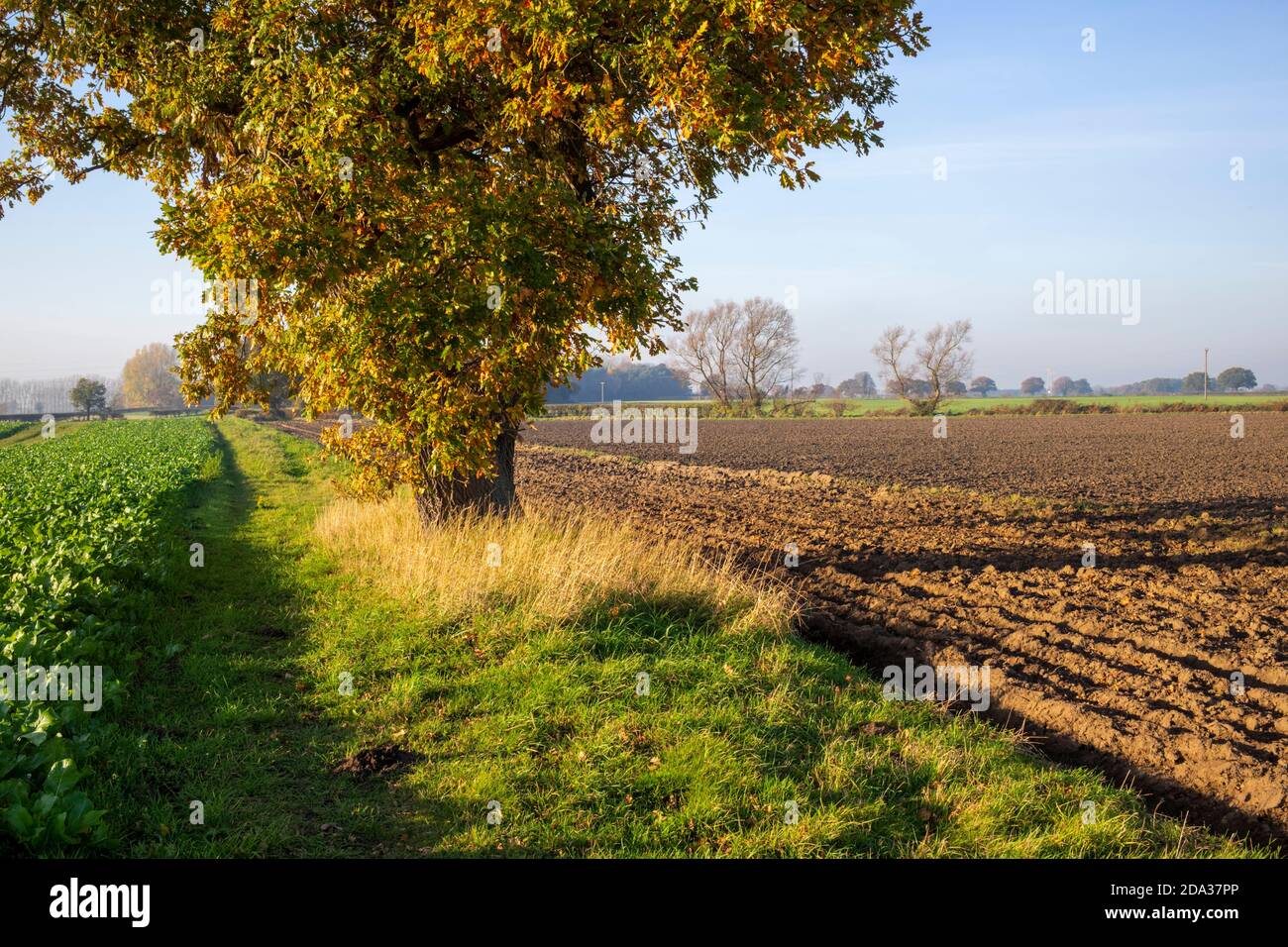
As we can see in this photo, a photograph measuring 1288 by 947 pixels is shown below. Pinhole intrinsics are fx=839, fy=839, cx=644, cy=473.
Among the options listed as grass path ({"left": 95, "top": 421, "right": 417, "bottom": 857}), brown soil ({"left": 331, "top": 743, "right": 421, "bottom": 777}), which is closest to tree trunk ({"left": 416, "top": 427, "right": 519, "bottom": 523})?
grass path ({"left": 95, "top": 421, "right": 417, "bottom": 857})

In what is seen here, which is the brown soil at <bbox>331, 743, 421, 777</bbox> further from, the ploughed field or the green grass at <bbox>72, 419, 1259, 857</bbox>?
the ploughed field

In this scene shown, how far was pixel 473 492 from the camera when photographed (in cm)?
1270

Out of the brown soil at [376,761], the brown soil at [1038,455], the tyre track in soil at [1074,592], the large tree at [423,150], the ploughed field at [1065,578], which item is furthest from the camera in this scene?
the brown soil at [1038,455]

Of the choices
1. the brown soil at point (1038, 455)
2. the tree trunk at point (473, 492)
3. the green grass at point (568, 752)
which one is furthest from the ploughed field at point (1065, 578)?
the tree trunk at point (473, 492)

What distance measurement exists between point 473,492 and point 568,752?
710cm

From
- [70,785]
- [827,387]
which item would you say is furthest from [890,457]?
[827,387]

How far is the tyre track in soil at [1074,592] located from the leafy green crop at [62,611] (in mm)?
6767

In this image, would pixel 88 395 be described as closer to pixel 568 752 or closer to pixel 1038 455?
pixel 1038 455

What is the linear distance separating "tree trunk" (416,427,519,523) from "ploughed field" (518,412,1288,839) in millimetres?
1402

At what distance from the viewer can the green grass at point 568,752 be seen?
205 inches

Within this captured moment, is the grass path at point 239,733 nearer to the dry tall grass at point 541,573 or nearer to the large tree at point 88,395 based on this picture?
the dry tall grass at point 541,573

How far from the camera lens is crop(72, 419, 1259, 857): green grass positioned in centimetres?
522
